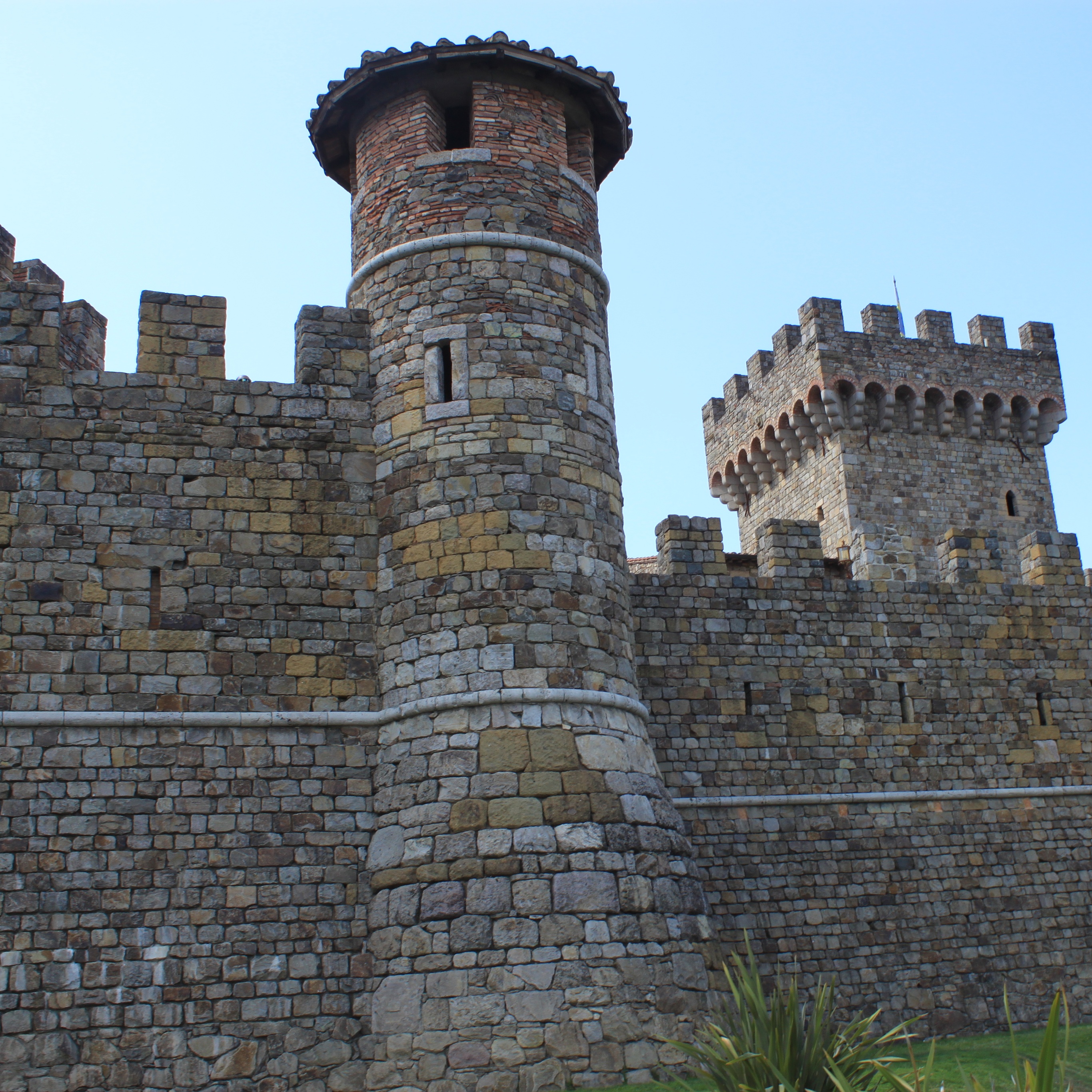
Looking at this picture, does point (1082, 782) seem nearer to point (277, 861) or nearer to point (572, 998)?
point (572, 998)

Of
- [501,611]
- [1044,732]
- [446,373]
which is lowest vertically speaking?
[1044,732]

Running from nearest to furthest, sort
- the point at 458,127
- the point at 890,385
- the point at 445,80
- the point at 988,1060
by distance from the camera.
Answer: the point at 988,1060, the point at 445,80, the point at 458,127, the point at 890,385

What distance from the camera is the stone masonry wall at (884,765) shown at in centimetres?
1126

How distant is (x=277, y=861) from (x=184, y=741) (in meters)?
1.11

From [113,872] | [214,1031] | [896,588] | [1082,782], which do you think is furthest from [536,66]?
[1082,782]

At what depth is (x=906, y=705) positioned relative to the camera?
1241 cm

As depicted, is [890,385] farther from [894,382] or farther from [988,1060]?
[988,1060]

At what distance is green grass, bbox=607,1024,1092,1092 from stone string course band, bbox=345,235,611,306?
653 centimetres

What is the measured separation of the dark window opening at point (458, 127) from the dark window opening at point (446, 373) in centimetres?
248

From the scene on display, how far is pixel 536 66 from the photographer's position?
10.7m

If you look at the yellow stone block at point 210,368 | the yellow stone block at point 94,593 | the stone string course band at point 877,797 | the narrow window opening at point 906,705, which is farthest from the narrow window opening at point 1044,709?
the yellow stone block at point 94,593

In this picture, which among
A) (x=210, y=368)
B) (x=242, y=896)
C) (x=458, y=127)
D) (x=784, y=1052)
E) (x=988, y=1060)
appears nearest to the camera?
(x=784, y=1052)

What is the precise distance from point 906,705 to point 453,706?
5624 mm

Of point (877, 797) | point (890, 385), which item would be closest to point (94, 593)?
point (877, 797)
